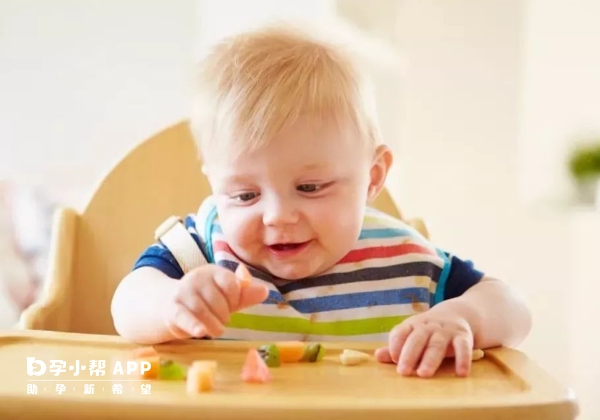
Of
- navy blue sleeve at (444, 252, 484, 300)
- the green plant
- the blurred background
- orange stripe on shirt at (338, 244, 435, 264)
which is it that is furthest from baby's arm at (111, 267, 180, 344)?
the green plant

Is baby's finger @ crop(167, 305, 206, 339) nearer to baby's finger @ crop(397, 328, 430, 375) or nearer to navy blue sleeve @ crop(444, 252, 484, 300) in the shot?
baby's finger @ crop(397, 328, 430, 375)

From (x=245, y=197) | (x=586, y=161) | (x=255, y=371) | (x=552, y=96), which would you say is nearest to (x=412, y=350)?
(x=255, y=371)

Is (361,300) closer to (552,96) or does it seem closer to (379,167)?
(379,167)

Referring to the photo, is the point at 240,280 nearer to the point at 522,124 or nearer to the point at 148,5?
the point at 148,5

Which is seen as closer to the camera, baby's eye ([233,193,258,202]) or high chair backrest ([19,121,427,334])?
baby's eye ([233,193,258,202])

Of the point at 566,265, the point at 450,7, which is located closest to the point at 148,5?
the point at 450,7

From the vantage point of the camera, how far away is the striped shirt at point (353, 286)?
73cm

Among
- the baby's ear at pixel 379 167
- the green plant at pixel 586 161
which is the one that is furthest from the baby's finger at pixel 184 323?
the green plant at pixel 586 161

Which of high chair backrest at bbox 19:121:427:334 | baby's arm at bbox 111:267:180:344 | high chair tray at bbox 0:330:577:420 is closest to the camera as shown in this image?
high chair tray at bbox 0:330:577:420

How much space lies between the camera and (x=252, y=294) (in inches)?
21.0

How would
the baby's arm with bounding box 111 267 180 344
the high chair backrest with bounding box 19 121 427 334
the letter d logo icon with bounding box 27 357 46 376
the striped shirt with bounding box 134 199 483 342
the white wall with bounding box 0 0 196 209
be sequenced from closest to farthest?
the letter d logo icon with bounding box 27 357 46 376, the baby's arm with bounding box 111 267 180 344, the striped shirt with bounding box 134 199 483 342, the high chair backrest with bounding box 19 121 427 334, the white wall with bounding box 0 0 196 209

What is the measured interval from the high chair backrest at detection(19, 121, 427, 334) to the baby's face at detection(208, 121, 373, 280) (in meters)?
→ 0.28

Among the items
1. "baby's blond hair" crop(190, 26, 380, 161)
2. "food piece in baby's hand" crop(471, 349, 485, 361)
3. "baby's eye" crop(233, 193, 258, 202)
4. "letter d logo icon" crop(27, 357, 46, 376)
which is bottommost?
"food piece in baby's hand" crop(471, 349, 485, 361)

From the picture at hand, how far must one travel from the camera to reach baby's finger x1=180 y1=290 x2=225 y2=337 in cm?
54
